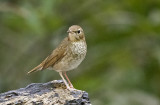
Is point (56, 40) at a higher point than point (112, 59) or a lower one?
higher

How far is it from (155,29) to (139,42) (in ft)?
1.52

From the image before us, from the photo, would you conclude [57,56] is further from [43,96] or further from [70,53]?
[43,96]

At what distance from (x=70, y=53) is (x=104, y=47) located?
1.45 m

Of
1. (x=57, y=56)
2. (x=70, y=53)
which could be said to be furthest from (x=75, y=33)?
(x=57, y=56)

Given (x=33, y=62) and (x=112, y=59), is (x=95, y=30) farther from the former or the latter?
(x=33, y=62)

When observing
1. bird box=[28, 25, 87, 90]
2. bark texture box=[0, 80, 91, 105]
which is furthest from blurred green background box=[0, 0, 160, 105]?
bark texture box=[0, 80, 91, 105]

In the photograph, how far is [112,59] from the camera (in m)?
8.64

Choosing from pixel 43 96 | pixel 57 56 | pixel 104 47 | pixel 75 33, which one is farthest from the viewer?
pixel 104 47

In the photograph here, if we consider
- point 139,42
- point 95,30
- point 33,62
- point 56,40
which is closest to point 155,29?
point 139,42

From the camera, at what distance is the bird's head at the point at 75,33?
7.17 metres

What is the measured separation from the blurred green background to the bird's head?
1119mm

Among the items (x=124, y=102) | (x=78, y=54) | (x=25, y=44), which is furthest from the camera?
(x=25, y=44)

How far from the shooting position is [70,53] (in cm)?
727

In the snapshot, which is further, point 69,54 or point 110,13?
point 110,13
